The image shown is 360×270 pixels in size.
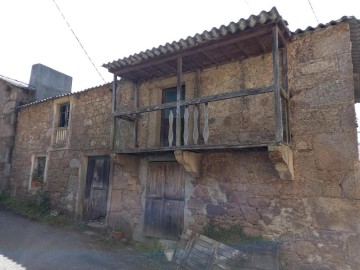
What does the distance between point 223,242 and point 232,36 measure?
11.7 ft

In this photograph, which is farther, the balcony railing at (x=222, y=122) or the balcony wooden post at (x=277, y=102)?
the balcony railing at (x=222, y=122)

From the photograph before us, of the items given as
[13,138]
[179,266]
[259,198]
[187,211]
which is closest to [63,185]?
[13,138]

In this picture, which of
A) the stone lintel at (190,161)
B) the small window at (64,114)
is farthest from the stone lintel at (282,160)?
the small window at (64,114)

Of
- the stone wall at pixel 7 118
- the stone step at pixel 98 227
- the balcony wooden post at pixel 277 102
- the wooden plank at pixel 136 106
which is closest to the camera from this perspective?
the balcony wooden post at pixel 277 102

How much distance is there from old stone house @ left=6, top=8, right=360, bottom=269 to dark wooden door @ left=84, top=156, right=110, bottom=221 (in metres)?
0.05

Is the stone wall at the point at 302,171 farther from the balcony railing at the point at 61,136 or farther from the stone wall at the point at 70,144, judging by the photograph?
the balcony railing at the point at 61,136

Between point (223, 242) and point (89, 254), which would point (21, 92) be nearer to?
point (89, 254)

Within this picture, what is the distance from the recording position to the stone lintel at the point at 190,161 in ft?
15.9

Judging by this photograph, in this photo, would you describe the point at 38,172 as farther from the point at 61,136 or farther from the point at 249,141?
the point at 249,141

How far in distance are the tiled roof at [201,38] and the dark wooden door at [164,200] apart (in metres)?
2.34

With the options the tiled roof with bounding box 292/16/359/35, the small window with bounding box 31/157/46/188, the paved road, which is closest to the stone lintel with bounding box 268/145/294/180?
the tiled roof with bounding box 292/16/359/35

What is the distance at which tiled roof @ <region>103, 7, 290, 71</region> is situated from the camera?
3.99 m

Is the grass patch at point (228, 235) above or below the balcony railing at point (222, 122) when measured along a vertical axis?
below

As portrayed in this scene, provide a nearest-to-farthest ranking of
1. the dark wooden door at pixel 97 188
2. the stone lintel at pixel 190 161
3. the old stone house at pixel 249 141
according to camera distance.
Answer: the old stone house at pixel 249 141, the stone lintel at pixel 190 161, the dark wooden door at pixel 97 188
